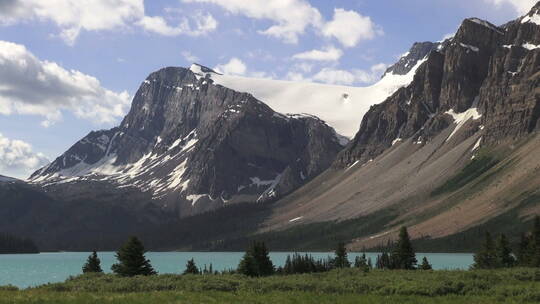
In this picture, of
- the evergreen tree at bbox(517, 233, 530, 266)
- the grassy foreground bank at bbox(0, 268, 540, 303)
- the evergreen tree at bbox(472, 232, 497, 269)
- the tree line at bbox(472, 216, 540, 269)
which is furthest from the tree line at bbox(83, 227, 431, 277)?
the evergreen tree at bbox(517, 233, 530, 266)

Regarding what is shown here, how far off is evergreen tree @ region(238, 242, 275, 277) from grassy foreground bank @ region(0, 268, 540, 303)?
693 inches

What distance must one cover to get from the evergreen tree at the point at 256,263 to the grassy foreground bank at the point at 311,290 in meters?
17.6

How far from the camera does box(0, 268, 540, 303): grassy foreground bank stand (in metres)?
56.3

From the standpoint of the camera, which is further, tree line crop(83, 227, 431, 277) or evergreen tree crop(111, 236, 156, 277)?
tree line crop(83, 227, 431, 277)

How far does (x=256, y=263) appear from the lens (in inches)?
4173

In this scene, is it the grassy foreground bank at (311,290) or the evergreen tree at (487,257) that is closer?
the grassy foreground bank at (311,290)

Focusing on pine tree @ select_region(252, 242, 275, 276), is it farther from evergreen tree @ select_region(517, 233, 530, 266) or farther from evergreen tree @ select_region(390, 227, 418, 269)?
evergreen tree @ select_region(517, 233, 530, 266)

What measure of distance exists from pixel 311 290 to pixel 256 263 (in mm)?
36745

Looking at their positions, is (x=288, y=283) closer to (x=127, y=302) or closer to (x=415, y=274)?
(x=415, y=274)

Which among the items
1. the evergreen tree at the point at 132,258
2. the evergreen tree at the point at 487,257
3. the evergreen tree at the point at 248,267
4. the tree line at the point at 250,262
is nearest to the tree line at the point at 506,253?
the evergreen tree at the point at 487,257

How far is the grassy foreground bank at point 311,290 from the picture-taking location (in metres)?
56.3

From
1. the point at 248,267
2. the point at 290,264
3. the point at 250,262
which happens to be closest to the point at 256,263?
the point at 250,262

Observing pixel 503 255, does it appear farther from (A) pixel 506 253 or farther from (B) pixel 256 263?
(B) pixel 256 263

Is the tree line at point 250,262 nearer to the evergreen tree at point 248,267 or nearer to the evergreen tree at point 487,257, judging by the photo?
the evergreen tree at point 248,267
